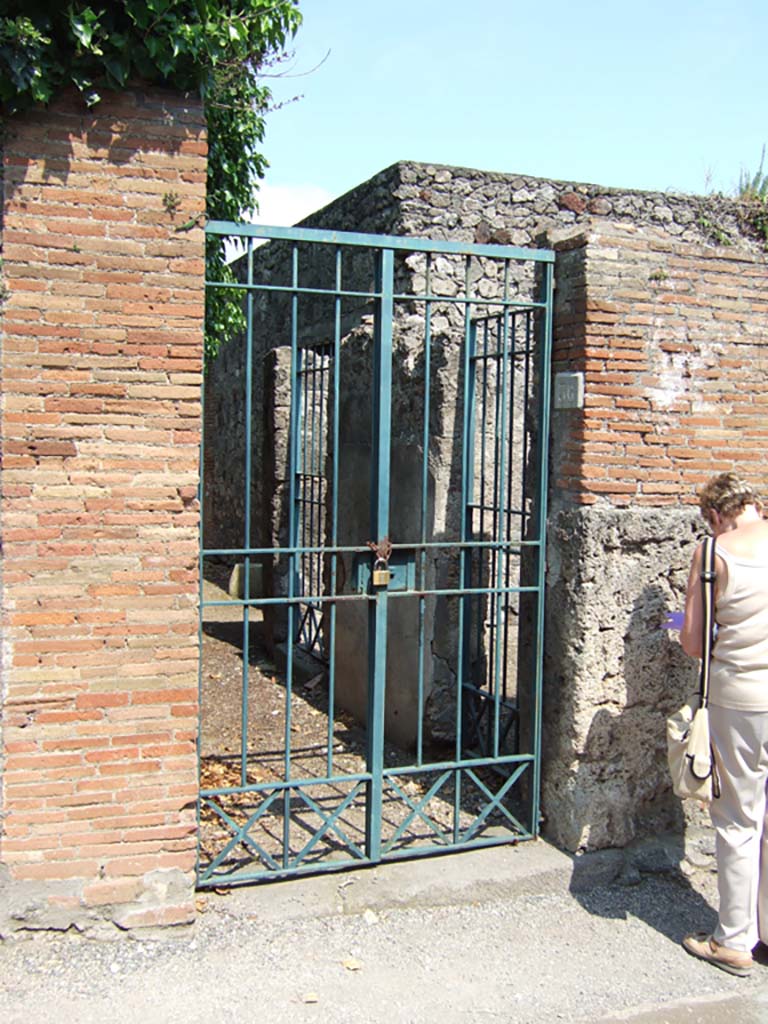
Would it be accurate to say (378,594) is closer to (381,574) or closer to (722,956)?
(381,574)

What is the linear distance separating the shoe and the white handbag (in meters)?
0.64

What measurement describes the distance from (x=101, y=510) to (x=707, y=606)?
2.40 metres

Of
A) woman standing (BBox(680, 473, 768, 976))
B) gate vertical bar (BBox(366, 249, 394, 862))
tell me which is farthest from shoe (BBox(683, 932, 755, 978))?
Answer: gate vertical bar (BBox(366, 249, 394, 862))

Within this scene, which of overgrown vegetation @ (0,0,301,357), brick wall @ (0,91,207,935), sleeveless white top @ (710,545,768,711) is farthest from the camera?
sleeveless white top @ (710,545,768,711)

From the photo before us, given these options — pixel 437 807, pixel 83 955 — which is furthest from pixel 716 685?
pixel 83 955

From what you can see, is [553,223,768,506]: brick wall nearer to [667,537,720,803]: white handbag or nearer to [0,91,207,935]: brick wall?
[667,537,720,803]: white handbag

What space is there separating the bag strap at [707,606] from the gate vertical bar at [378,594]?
4.43ft

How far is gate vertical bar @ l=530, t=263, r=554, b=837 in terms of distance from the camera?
182 inches

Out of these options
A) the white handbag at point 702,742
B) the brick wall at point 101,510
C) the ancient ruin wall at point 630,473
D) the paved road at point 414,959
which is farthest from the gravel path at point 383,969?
the white handbag at point 702,742

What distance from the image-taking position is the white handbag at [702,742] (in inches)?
148

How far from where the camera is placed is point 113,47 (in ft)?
11.6

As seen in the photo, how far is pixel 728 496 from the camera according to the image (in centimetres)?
393

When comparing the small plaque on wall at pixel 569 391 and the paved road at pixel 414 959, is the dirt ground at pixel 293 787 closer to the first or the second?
the paved road at pixel 414 959

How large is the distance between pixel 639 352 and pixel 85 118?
2.60 m
